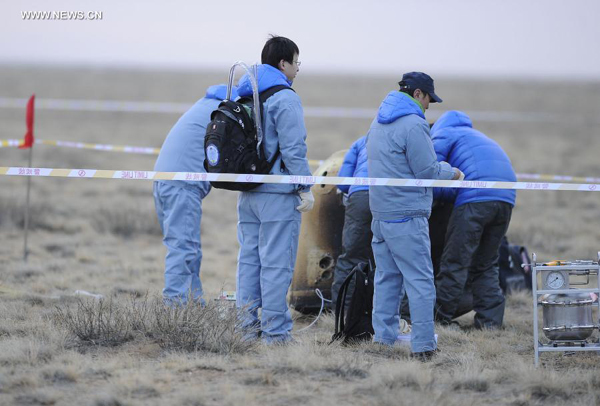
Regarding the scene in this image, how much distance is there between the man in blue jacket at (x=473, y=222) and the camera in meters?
7.38

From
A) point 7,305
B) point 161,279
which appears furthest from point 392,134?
point 161,279

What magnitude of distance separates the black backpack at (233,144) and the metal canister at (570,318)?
2245 mm

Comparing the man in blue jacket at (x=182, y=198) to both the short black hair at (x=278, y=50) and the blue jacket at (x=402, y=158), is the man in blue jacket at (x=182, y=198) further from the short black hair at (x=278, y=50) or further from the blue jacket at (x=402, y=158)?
the blue jacket at (x=402, y=158)

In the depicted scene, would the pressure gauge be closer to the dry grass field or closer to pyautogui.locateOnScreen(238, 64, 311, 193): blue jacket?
the dry grass field

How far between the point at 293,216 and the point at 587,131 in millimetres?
33780

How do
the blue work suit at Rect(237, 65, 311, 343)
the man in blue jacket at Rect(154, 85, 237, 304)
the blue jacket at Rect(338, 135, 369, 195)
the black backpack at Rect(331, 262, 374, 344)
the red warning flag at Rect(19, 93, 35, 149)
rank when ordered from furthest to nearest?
the red warning flag at Rect(19, 93, 35, 149) < the blue jacket at Rect(338, 135, 369, 195) < the man in blue jacket at Rect(154, 85, 237, 304) < the black backpack at Rect(331, 262, 374, 344) < the blue work suit at Rect(237, 65, 311, 343)

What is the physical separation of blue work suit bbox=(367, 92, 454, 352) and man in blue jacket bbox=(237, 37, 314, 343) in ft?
1.79

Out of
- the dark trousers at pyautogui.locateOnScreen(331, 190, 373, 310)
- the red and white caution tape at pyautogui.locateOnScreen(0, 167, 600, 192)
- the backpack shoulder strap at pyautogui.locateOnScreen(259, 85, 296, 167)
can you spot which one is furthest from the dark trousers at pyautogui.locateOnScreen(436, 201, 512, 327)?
the backpack shoulder strap at pyautogui.locateOnScreen(259, 85, 296, 167)

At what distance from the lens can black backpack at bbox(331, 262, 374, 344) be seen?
6.52 metres

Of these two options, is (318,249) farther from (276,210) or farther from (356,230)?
(276,210)

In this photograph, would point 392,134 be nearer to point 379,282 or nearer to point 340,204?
point 379,282

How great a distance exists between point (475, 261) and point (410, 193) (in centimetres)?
199

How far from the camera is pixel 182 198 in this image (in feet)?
23.4

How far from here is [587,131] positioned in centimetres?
3750
